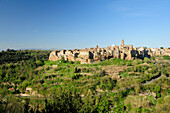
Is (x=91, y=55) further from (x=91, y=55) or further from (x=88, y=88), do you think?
(x=88, y=88)

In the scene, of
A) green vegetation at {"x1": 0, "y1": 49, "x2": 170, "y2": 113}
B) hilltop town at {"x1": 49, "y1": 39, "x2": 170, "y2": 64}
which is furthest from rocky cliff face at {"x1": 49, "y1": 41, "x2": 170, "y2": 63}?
green vegetation at {"x1": 0, "y1": 49, "x2": 170, "y2": 113}

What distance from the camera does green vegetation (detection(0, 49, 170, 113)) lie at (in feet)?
47.5

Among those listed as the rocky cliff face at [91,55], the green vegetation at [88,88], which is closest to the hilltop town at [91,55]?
the rocky cliff face at [91,55]

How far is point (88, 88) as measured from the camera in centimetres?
2397

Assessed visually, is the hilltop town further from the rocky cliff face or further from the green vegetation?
the green vegetation

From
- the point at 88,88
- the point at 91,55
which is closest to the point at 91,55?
the point at 91,55

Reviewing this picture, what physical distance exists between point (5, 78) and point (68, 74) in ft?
49.1

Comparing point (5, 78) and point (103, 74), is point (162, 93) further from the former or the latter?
point (5, 78)

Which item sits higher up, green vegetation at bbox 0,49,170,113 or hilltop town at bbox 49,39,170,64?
hilltop town at bbox 49,39,170,64

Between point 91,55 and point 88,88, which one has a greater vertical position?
point 91,55

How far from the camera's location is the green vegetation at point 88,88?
14.5m

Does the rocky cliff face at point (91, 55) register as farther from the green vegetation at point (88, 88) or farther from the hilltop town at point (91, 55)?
the green vegetation at point (88, 88)

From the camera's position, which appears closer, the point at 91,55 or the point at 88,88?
the point at 88,88

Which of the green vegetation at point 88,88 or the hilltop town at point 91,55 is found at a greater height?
the hilltop town at point 91,55
